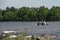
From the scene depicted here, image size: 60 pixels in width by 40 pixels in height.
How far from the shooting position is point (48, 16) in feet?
397

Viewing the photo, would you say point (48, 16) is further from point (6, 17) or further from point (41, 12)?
point (6, 17)

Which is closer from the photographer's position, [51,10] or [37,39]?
[37,39]

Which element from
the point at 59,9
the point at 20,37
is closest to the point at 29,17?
the point at 59,9

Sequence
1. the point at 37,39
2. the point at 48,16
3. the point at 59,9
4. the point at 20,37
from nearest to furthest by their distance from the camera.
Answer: the point at 20,37 < the point at 37,39 < the point at 48,16 < the point at 59,9

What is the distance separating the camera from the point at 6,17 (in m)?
126

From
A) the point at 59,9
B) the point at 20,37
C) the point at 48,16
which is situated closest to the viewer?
the point at 20,37

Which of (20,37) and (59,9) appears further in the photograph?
(59,9)

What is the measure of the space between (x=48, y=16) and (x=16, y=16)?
1601 centimetres

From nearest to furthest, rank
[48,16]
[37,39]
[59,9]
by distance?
[37,39] → [48,16] → [59,9]

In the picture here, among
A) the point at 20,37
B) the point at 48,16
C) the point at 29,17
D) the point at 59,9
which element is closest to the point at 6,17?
the point at 29,17

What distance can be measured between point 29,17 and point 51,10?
12413 millimetres

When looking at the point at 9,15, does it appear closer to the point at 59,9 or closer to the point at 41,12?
the point at 41,12

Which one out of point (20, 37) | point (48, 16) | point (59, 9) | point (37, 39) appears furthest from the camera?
point (59, 9)

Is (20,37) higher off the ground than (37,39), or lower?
higher
